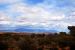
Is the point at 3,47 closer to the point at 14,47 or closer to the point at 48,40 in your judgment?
the point at 14,47

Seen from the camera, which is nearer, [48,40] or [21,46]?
[21,46]

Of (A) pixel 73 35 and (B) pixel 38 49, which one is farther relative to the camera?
(A) pixel 73 35

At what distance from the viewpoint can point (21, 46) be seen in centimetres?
3472

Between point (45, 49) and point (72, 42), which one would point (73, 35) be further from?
point (45, 49)

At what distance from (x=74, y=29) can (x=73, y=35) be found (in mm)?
1518

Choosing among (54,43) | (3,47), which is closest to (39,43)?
(54,43)

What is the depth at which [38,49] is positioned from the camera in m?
34.0

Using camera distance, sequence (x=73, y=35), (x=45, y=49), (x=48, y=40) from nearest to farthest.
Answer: (x=45, y=49) < (x=48, y=40) < (x=73, y=35)

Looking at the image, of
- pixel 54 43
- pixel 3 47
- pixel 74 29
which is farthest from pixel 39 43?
pixel 74 29

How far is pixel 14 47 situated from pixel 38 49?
2.72m

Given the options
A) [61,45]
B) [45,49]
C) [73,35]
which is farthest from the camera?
[73,35]

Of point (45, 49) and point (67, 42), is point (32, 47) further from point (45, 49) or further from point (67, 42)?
point (67, 42)

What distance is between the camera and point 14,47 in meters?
34.9

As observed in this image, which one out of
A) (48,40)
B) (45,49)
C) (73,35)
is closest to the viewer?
(45,49)
